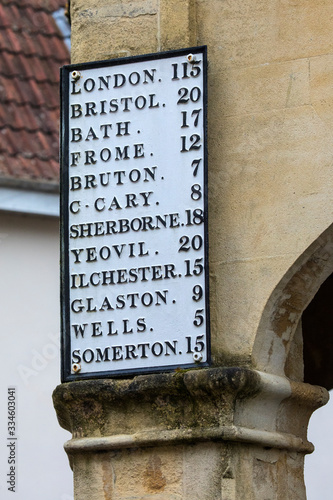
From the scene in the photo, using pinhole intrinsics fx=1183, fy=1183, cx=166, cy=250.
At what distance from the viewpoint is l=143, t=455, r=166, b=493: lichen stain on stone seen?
13.6ft

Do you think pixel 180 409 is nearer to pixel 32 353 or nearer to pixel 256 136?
pixel 256 136

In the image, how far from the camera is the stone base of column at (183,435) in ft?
13.3

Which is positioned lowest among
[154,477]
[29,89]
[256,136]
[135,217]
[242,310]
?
[154,477]

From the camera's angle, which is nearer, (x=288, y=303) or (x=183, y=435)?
(x=183, y=435)

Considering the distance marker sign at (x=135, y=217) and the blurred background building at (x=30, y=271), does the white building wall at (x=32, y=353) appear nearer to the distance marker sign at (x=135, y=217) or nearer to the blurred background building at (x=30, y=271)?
the blurred background building at (x=30, y=271)

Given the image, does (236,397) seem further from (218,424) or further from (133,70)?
(133,70)

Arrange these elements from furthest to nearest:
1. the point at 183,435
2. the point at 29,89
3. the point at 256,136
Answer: the point at 29,89 → the point at 256,136 → the point at 183,435

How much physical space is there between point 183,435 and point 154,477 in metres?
0.20

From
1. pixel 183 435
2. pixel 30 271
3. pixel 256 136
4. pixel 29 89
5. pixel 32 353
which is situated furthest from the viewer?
pixel 29 89

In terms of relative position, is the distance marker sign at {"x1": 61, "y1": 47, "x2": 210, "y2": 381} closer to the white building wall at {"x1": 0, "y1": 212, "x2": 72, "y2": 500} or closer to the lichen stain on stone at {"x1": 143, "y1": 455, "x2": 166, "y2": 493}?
the lichen stain on stone at {"x1": 143, "y1": 455, "x2": 166, "y2": 493}

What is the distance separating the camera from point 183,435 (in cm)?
410

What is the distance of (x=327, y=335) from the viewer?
5875 mm

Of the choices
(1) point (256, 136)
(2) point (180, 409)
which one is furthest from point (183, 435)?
(1) point (256, 136)

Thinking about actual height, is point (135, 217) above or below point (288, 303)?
above
